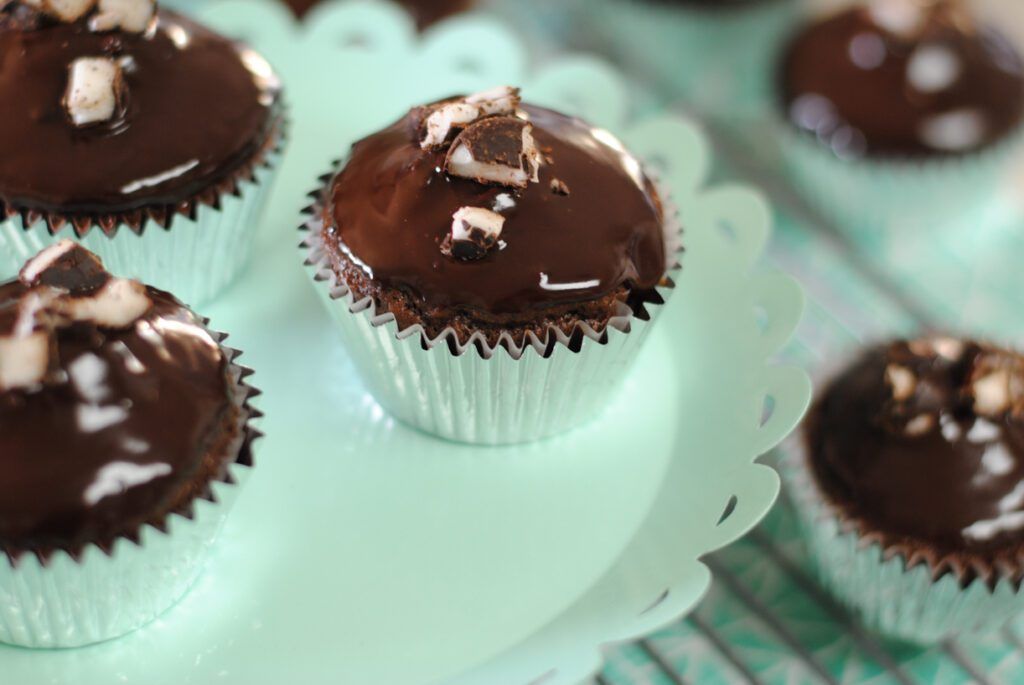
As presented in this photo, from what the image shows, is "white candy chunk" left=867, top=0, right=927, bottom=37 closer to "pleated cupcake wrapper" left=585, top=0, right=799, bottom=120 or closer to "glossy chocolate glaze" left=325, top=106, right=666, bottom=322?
"pleated cupcake wrapper" left=585, top=0, right=799, bottom=120

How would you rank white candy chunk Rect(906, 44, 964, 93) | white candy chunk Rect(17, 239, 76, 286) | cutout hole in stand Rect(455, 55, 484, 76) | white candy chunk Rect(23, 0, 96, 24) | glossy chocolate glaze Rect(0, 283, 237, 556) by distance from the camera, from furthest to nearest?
white candy chunk Rect(906, 44, 964, 93), cutout hole in stand Rect(455, 55, 484, 76), white candy chunk Rect(23, 0, 96, 24), white candy chunk Rect(17, 239, 76, 286), glossy chocolate glaze Rect(0, 283, 237, 556)

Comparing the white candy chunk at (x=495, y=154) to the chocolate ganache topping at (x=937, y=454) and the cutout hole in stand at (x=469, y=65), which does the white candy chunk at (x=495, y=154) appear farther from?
the cutout hole in stand at (x=469, y=65)

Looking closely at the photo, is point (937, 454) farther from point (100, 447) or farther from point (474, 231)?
point (100, 447)

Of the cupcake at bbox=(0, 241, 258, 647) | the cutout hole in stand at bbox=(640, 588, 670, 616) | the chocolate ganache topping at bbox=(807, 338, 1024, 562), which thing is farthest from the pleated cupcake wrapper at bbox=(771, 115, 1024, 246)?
the cupcake at bbox=(0, 241, 258, 647)

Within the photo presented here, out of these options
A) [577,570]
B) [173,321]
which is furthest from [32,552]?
[577,570]

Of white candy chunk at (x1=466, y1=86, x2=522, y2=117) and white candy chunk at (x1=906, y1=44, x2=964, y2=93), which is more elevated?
white candy chunk at (x1=466, y1=86, x2=522, y2=117)

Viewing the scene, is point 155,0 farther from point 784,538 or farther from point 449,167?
point 784,538

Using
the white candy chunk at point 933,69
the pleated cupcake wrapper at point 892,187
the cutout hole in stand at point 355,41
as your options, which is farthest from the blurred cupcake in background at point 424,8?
the white candy chunk at point 933,69

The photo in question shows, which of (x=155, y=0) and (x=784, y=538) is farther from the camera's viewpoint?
(x=784, y=538)
